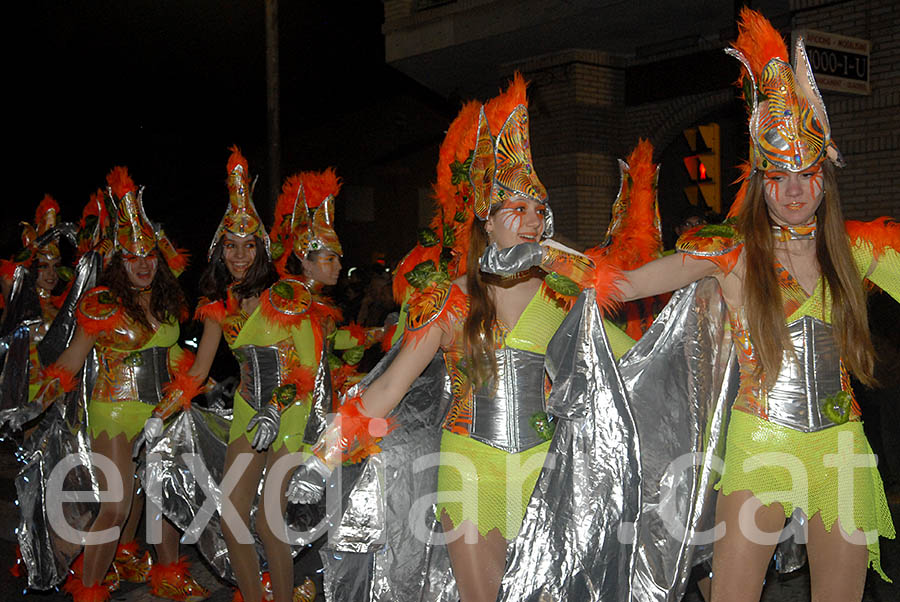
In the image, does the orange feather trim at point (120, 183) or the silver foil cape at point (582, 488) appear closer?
the silver foil cape at point (582, 488)

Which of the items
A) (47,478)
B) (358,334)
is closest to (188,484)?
(47,478)

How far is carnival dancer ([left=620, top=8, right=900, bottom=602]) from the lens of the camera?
305cm

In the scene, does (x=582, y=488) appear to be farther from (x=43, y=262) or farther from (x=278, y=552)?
(x=43, y=262)

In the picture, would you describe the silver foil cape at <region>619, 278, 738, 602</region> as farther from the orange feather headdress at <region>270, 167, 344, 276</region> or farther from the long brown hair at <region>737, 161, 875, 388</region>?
the orange feather headdress at <region>270, 167, 344, 276</region>

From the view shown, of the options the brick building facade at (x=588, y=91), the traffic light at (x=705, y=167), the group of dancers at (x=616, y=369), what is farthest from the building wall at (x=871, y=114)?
the group of dancers at (x=616, y=369)

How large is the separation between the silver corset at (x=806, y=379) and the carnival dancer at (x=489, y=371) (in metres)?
0.72

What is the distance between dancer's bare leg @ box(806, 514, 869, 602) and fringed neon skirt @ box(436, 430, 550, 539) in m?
0.95

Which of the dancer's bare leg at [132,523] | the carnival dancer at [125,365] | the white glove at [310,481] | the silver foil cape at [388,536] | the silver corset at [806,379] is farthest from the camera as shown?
the dancer's bare leg at [132,523]

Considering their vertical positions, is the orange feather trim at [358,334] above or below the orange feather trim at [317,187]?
Result: below

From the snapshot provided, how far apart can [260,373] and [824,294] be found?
287 centimetres

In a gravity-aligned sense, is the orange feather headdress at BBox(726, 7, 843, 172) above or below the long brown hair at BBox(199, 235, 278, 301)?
above

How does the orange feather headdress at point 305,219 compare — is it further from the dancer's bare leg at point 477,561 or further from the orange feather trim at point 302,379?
the dancer's bare leg at point 477,561

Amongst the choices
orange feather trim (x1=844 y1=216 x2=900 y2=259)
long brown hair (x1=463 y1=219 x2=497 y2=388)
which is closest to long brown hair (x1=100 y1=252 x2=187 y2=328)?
long brown hair (x1=463 y1=219 x2=497 y2=388)

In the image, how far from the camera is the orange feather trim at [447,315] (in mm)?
3348
